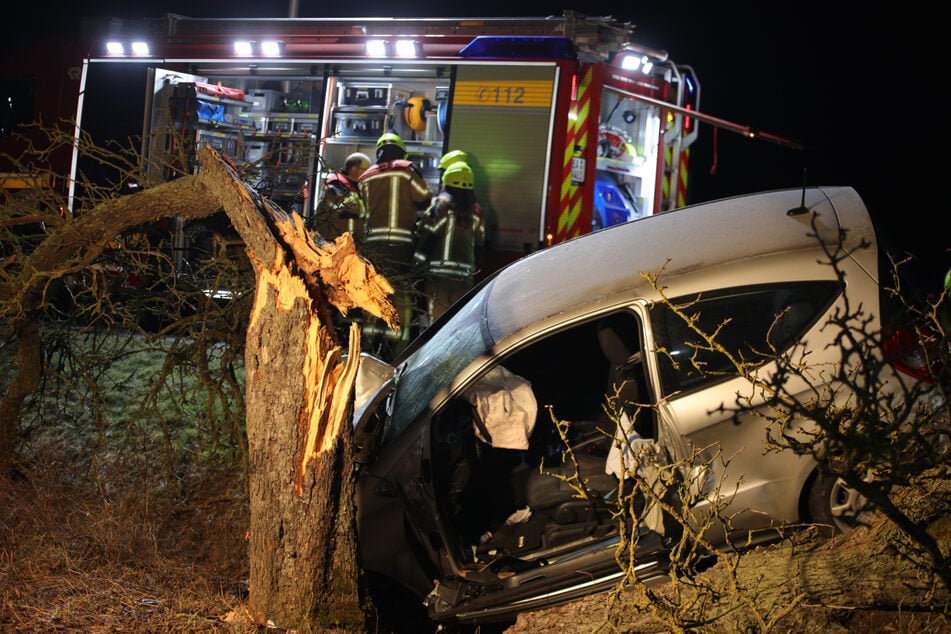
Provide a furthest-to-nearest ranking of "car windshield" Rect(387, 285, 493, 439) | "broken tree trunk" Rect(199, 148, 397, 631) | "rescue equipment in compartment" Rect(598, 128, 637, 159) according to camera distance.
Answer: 1. "rescue equipment in compartment" Rect(598, 128, 637, 159)
2. "car windshield" Rect(387, 285, 493, 439)
3. "broken tree trunk" Rect(199, 148, 397, 631)

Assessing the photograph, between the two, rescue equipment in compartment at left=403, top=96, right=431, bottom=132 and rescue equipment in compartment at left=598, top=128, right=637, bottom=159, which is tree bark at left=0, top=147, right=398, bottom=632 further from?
rescue equipment in compartment at left=598, top=128, right=637, bottom=159

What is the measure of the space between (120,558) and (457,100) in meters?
5.20


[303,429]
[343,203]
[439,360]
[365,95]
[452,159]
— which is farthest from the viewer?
[365,95]

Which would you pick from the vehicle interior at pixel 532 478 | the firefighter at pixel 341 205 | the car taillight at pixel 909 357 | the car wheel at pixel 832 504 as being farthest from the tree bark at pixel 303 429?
the firefighter at pixel 341 205

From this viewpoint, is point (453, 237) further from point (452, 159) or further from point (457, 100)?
point (457, 100)

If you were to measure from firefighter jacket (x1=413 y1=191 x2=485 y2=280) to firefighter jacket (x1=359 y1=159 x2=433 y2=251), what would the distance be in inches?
8.9

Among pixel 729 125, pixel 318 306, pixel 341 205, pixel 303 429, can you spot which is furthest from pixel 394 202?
pixel 303 429

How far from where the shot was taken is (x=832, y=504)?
3.16 m

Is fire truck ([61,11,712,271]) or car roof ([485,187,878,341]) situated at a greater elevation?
fire truck ([61,11,712,271])

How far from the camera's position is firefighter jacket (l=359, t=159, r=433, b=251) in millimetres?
7051

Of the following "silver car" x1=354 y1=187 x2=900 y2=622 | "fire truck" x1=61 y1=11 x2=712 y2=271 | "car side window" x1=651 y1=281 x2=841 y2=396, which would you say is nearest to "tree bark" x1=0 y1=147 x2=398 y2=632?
"silver car" x1=354 y1=187 x2=900 y2=622

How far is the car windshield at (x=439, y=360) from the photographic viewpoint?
350 cm

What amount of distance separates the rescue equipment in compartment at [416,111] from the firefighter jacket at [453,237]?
61.0 inches

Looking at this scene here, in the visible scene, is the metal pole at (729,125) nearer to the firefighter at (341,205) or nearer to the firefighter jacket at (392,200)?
the firefighter jacket at (392,200)
